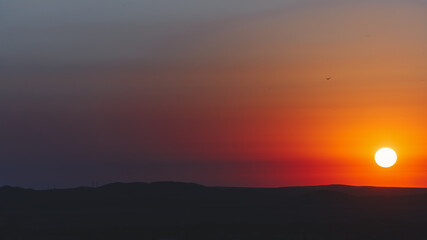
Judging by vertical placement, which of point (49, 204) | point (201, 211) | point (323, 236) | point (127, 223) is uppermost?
point (49, 204)

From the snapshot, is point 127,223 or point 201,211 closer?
point 127,223

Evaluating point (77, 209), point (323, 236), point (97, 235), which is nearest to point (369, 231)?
point (323, 236)

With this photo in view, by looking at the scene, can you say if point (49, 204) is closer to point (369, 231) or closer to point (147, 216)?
point (147, 216)

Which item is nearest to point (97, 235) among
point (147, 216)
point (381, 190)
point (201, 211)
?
point (147, 216)

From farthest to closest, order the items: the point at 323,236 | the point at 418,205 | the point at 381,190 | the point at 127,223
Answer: the point at 381,190 < the point at 418,205 < the point at 127,223 < the point at 323,236

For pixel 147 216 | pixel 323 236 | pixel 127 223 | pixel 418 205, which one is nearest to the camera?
pixel 323 236

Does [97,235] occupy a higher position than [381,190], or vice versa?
[381,190]

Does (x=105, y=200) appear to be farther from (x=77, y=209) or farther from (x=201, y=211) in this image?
(x=201, y=211)
